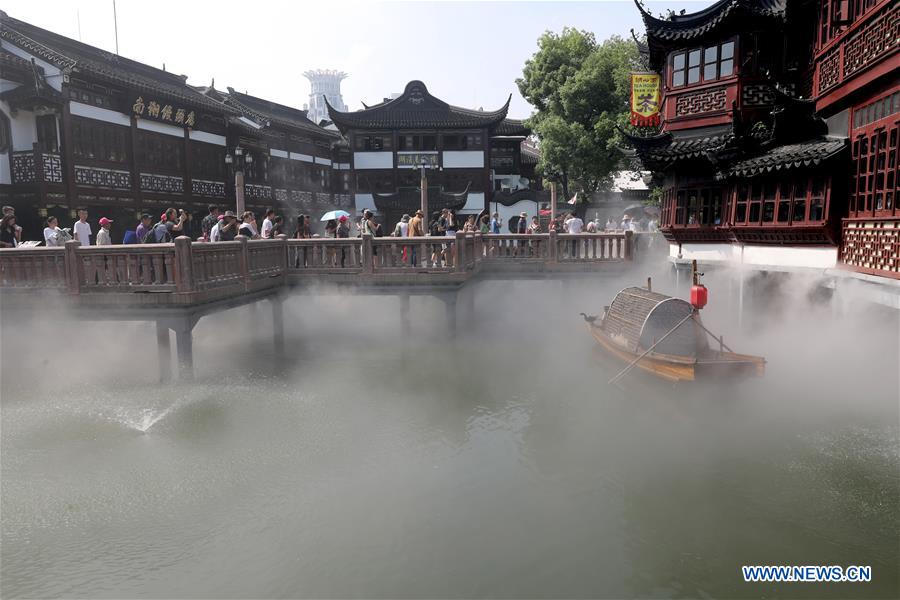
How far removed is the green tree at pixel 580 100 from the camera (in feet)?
112

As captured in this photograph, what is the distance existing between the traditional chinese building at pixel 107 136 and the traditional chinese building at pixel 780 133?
62.4ft

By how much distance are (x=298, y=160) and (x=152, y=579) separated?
35.0 metres

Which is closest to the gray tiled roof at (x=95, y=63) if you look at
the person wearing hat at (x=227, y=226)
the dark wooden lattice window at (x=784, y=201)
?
the person wearing hat at (x=227, y=226)

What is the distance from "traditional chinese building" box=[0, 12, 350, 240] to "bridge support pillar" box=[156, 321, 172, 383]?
1219cm

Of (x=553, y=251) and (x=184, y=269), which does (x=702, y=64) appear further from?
(x=184, y=269)

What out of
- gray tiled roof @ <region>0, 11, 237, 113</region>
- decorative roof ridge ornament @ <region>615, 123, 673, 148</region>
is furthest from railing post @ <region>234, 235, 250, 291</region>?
gray tiled roof @ <region>0, 11, 237, 113</region>

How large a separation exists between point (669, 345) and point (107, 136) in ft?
72.4

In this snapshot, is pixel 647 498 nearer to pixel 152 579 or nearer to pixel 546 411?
pixel 546 411

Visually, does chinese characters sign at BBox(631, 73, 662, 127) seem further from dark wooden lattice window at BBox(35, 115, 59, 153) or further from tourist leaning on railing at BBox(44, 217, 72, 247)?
dark wooden lattice window at BBox(35, 115, 59, 153)

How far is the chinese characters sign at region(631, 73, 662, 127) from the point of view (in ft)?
72.4

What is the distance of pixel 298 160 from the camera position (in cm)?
3934

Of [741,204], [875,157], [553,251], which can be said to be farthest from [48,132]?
[875,157]

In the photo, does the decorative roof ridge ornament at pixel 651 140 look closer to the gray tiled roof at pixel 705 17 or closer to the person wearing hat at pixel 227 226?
the gray tiled roof at pixel 705 17

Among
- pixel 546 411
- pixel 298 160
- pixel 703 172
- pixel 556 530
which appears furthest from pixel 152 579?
pixel 298 160
